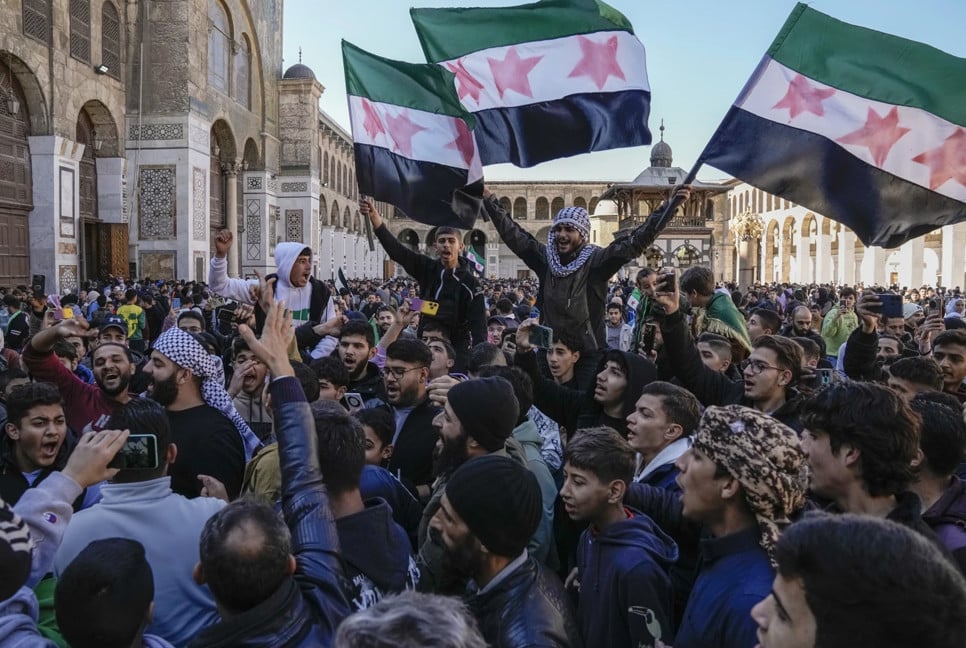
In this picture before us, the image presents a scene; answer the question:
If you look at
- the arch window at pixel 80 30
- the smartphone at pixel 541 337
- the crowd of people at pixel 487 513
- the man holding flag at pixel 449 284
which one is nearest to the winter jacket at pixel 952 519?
the crowd of people at pixel 487 513

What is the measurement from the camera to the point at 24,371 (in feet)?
15.5

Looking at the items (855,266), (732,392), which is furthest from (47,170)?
(855,266)

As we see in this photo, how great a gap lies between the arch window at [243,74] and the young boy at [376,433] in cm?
2270

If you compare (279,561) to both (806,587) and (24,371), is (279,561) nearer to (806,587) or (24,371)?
(806,587)

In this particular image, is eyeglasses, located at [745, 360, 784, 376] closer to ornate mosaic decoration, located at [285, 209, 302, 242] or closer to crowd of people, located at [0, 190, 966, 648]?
crowd of people, located at [0, 190, 966, 648]

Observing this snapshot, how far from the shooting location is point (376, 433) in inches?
139

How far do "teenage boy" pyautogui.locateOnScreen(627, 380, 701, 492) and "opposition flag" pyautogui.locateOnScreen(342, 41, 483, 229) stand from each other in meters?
2.98

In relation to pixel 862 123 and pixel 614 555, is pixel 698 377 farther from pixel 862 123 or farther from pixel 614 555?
pixel 614 555

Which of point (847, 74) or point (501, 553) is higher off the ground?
point (847, 74)

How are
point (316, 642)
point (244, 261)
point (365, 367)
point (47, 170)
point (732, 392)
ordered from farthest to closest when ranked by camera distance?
point (244, 261), point (47, 170), point (365, 367), point (732, 392), point (316, 642)

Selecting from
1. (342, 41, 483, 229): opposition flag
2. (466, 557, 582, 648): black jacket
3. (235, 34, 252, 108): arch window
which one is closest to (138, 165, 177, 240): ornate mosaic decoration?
(235, 34, 252, 108): arch window

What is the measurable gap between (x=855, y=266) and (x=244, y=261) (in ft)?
111

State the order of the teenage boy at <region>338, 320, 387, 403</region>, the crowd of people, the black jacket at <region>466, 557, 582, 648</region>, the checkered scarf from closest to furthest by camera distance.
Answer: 1. the crowd of people
2. the checkered scarf
3. the black jacket at <region>466, 557, 582, 648</region>
4. the teenage boy at <region>338, 320, 387, 403</region>

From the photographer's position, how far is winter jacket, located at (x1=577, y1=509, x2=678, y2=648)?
2.25 metres
